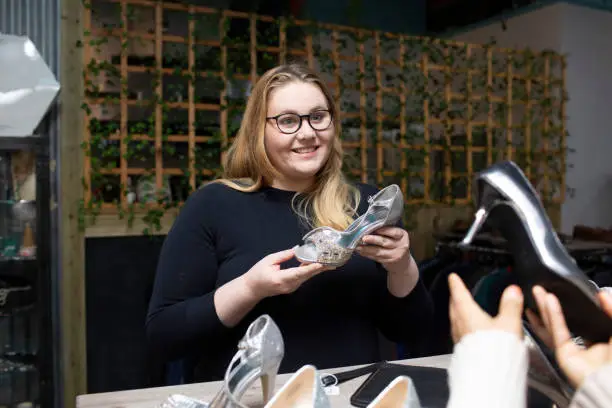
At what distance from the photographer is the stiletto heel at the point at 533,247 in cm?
49

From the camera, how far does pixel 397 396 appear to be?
26.3 inches

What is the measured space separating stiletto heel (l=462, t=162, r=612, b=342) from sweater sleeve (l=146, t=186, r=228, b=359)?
0.70 meters

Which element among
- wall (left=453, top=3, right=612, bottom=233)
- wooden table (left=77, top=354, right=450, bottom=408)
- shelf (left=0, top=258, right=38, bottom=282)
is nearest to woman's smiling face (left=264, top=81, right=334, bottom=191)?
wooden table (left=77, top=354, right=450, bottom=408)

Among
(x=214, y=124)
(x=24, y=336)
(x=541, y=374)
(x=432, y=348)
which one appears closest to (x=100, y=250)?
(x=24, y=336)

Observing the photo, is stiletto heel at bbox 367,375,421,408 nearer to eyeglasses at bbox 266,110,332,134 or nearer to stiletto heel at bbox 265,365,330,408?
stiletto heel at bbox 265,365,330,408

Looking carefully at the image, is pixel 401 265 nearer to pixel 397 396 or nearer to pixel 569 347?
pixel 397 396

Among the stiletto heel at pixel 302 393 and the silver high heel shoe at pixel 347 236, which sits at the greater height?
the silver high heel shoe at pixel 347 236

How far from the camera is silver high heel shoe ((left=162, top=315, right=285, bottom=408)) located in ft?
2.44

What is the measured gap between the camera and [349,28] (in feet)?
11.1

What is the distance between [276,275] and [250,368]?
251mm

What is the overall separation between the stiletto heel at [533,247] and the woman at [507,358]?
1cm

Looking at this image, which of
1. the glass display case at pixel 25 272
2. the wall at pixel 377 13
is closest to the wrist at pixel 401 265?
the glass display case at pixel 25 272

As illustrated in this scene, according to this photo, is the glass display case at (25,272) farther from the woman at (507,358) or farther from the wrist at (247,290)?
the woman at (507,358)

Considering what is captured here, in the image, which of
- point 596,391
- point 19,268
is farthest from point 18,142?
point 596,391
